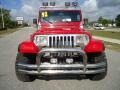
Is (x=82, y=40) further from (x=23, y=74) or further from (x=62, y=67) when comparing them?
(x=23, y=74)

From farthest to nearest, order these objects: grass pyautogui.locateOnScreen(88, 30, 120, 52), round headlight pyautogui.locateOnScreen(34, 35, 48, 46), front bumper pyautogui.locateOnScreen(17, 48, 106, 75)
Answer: grass pyautogui.locateOnScreen(88, 30, 120, 52)
round headlight pyautogui.locateOnScreen(34, 35, 48, 46)
front bumper pyautogui.locateOnScreen(17, 48, 106, 75)

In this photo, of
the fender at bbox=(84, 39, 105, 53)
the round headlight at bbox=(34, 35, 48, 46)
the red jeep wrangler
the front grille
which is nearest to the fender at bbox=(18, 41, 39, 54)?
the red jeep wrangler

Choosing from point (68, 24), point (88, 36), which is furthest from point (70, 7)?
point (88, 36)

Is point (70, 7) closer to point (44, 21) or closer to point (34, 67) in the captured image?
point (44, 21)

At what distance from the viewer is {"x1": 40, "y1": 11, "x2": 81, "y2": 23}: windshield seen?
10195 mm

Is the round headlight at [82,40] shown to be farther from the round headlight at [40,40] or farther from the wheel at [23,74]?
the wheel at [23,74]

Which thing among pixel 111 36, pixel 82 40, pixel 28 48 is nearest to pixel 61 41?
pixel 82 40

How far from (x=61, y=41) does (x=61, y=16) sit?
2.77 meters

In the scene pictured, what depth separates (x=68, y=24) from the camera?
33.1ft

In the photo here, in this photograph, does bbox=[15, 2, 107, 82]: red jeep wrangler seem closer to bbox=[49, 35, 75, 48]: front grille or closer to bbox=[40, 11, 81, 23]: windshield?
bbox=[49, 35, 75, 48]: front grille

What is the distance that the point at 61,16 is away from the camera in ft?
33.7

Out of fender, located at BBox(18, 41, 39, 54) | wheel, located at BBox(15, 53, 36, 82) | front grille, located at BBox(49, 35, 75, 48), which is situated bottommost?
wheel, located at BBox(15, 53, 36, 82)

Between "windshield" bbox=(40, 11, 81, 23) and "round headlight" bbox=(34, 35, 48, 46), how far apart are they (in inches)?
95.8

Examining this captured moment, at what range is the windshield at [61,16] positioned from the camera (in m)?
10.2
